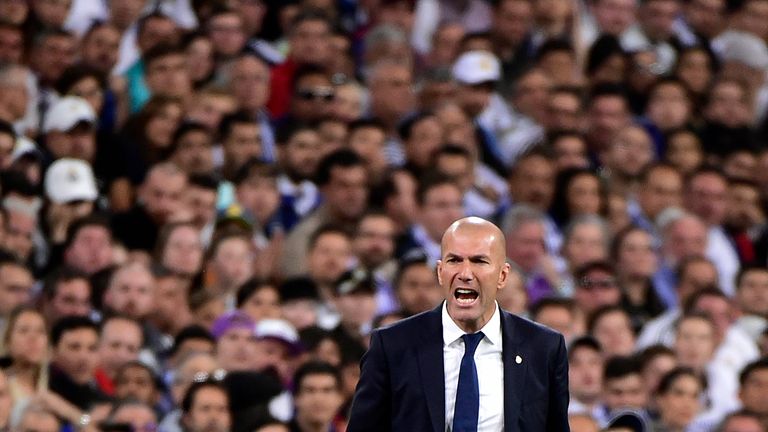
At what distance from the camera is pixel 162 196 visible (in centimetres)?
1016

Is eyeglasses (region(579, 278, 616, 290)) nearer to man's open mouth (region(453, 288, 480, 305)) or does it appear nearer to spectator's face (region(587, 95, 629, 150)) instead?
spectator's face (region(587, 95, 629, 150))

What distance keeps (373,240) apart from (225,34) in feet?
7.05

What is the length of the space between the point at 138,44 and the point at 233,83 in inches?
24.9

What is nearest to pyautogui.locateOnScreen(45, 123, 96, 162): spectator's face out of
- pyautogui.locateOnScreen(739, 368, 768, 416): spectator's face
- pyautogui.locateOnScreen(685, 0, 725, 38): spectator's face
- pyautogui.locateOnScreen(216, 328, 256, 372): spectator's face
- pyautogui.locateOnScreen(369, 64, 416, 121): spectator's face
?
pyautogui.locateOnScreen(216, 328, 256, 372): spectator's face

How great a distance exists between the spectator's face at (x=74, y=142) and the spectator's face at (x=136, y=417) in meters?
2.37

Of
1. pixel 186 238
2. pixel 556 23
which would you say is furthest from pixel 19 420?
pixel 556 23

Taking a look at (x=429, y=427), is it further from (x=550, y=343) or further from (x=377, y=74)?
(x=377, y=74)

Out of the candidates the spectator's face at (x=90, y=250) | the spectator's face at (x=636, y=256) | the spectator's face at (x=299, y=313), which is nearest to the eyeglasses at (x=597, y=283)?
the spectator's face at (x=636, y=256)

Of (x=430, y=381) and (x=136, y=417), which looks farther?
(x=136, y=417)

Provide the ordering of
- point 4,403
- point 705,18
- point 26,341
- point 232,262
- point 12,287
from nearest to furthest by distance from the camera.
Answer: point 4,403
point 26,341
point 12,287
point 232,262
point 705,18

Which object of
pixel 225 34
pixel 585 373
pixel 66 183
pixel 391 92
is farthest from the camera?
pixel 391 92

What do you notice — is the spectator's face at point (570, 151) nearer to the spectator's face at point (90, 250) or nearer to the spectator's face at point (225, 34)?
the spectator's face at point (225, 34)

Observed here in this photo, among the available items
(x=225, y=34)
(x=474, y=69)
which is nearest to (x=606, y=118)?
(x=474, y=69)

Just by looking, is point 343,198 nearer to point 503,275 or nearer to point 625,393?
point 625,393
